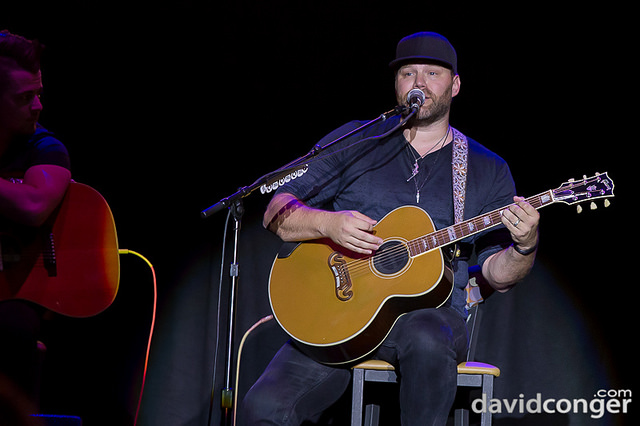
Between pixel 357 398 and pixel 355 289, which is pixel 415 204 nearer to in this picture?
pixel 355 289

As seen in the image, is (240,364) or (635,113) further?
(240,364)

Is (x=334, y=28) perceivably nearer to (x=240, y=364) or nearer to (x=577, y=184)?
(x=577, y=184)

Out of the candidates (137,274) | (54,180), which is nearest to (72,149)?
(137,274)

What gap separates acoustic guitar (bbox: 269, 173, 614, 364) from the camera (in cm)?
262

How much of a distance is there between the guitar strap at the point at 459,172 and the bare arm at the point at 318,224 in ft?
1.47

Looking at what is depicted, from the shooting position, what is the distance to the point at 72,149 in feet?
12.9

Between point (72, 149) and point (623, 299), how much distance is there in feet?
11.2

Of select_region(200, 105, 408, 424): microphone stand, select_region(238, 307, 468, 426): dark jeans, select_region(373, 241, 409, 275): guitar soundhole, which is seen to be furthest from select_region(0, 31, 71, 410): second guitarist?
select_region(373, 241, 409, 275): guitar soundhole

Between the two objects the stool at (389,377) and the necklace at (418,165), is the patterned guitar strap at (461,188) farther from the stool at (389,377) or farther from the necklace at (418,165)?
the stool at (389,377)

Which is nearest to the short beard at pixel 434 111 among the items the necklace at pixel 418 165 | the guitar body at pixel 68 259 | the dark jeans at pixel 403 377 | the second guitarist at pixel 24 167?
the necklace at pixel 418 165

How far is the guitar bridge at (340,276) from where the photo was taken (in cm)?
272

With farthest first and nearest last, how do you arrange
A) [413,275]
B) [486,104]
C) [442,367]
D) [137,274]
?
[137,274] < [486,104] < [413,275] < [442,367]

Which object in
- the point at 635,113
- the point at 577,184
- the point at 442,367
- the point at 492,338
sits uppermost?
the point at 635,113

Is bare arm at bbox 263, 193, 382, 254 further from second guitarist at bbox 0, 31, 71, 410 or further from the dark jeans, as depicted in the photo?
second guitarist at bbox 0, 31, 71, 410
